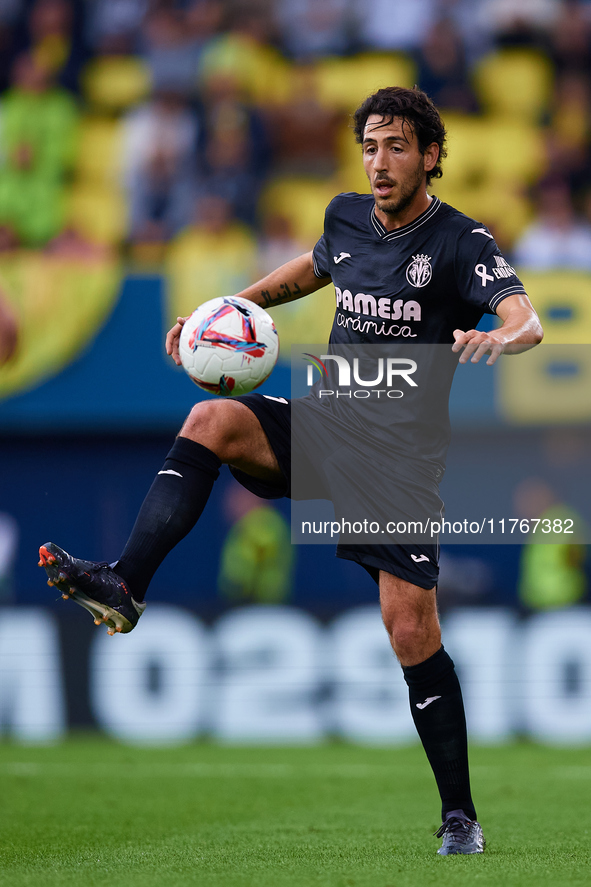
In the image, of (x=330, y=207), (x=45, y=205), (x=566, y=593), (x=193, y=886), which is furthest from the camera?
(x=45, y=205)

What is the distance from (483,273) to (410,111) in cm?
67

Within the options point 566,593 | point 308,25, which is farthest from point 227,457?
point 308,25

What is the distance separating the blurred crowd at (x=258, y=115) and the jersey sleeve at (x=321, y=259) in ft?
20.0

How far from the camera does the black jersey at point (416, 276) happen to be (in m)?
4.13

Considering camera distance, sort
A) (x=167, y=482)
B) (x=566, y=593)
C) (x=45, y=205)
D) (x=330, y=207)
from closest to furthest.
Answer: (x=167, y=482), (x=330, y=207), (x=566, y=593), (x=45, y=205)

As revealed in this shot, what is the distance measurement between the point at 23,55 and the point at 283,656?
26.5 ft

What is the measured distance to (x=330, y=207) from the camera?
4664mm

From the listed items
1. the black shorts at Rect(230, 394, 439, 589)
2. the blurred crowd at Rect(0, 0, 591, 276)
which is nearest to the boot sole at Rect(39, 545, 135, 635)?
the black shorts at Rect(230, 394, 439, 589)

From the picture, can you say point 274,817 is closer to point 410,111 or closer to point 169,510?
point 169,510

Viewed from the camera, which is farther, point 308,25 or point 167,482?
point 308,25

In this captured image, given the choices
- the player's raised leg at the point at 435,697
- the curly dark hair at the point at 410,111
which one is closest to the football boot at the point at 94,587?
the player's raised leg at the point at 435,697

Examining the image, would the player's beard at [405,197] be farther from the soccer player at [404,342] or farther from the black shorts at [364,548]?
the black shorts at [364,548]

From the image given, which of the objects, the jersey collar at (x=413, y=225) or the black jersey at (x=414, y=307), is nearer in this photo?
the black jersey at (x=414, y=307)

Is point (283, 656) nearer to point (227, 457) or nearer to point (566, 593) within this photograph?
point (566, 593)
